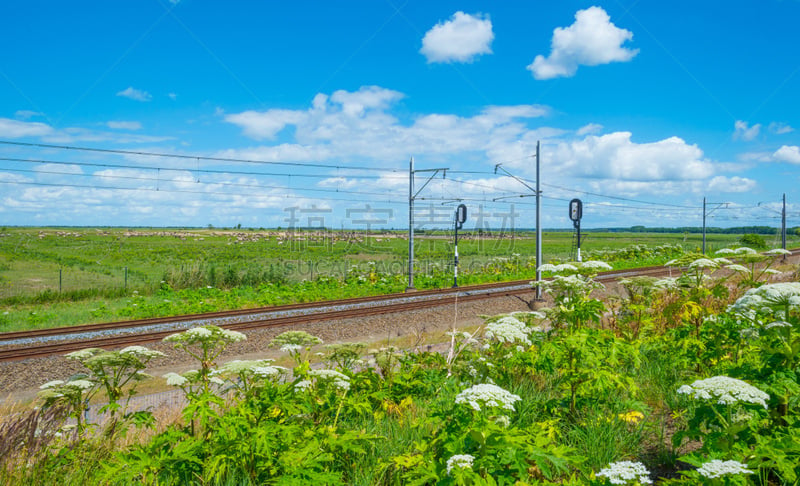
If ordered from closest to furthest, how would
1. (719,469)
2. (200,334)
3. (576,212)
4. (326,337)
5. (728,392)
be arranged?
1. (719,469)
2. (728,392)
3. (200,334)
4. (326,337)
5. (576,212)

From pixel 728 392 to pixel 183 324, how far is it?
14.6 m

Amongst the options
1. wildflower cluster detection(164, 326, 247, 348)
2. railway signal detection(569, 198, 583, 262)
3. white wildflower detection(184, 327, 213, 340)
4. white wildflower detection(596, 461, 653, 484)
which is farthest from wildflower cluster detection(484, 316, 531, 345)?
railway signal detection(569, 198, 583, 262)

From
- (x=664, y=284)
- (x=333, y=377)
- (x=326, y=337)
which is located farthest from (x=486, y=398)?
(x=326, y=337)

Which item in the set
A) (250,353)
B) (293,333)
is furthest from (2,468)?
(250,353)

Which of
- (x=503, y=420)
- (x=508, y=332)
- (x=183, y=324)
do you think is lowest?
(x=183, y=324)

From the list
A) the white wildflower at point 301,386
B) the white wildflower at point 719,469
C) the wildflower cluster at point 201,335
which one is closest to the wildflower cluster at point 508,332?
the white wildflower at point 301,386

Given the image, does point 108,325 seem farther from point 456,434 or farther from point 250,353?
point 456,434

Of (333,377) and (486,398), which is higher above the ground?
(486,398)

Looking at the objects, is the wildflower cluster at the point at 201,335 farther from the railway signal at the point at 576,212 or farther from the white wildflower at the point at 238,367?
the railway signal at the point at 576,212

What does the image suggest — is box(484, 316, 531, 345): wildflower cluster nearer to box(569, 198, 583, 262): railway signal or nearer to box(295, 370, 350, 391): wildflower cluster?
box(295, 370, 350, 391): wildflower cluster

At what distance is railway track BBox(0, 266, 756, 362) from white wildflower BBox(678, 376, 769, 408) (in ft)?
28.7

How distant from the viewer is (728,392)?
10.3 ft

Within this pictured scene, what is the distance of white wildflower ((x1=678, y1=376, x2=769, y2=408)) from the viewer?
301 centimetres

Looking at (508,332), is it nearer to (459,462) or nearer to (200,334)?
(459,462)
